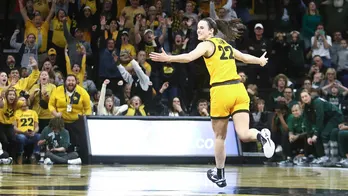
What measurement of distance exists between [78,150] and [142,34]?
4646mm

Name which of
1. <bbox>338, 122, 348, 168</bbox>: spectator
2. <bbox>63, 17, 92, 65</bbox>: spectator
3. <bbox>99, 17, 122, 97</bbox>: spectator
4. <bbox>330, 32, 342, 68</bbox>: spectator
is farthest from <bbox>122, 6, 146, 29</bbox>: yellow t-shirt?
<bbox>338, 122, 348, 168</bbox>: spectator

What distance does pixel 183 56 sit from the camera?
10234mm

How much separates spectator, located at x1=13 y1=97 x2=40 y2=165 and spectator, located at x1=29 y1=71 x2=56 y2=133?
20.4 inches

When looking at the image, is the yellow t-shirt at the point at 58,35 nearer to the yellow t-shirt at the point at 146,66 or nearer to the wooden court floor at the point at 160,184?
the yellow t-shirt at the point at 146,66

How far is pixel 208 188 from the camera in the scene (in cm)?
1075

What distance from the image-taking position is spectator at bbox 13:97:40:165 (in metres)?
19.0

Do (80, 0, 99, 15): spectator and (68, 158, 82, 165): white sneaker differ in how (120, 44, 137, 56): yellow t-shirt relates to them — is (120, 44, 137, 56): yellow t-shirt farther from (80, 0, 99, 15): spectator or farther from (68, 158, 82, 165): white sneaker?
(68, 158, 82, 165): white sneaker

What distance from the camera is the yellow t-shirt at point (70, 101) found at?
1914cm

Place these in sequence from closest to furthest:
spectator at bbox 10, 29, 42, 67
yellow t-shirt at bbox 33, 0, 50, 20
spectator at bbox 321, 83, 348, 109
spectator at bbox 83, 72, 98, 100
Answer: spectator at bbox 83, 72, 98, 100 → spectator at bbox 321, 83, 348, 109 → spectator at bbox 10, 29, 42, 67 → yellow t-shirt at bbox 33, 0, 50, 20

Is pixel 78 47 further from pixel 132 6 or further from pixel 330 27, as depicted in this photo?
pixel 330 27

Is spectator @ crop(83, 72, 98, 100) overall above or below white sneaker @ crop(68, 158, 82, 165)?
above

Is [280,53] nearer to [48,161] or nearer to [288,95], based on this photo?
[288,95]

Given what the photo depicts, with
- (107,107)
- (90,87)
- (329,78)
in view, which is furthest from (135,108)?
(329,78)

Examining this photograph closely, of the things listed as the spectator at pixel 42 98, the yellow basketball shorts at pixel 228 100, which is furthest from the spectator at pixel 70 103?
the yellow basketball shorts at pixel 228 100
